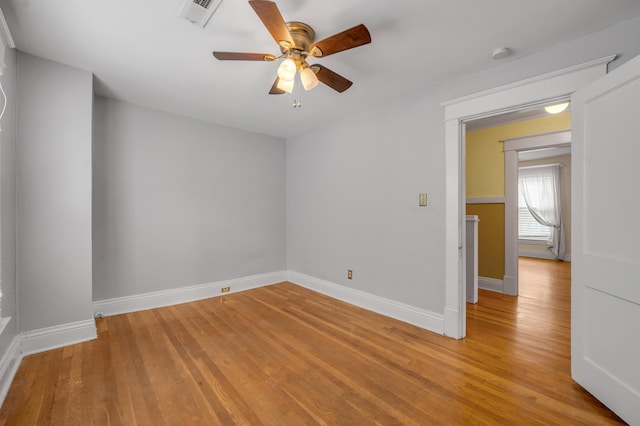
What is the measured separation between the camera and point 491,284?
405 cm

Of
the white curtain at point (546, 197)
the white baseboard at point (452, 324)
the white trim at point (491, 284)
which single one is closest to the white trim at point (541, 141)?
A: the white trim at point (491, 284)

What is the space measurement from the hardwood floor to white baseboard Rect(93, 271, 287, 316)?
155 millimetres

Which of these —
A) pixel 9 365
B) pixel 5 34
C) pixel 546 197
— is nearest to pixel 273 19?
pixel 5 34

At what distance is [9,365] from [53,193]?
1.30 m

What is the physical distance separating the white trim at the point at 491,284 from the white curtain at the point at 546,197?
4.15 meters

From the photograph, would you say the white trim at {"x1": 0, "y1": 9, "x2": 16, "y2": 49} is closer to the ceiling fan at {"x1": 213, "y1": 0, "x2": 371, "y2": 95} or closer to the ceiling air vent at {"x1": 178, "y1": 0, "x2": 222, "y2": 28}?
the ceiling air vent at {"x1": 178, "y1": 0, "x2": 222, "y2": 28}

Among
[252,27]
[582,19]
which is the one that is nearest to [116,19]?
[252,27]

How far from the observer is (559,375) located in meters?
1.94

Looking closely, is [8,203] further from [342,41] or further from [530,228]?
[530,228]

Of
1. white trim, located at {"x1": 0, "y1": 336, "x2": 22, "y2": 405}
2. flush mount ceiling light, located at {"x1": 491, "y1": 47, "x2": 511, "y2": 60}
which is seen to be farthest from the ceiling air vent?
white trim, located at {"x1": 0, "y1": 336, "x2": 22, "y2": 405}

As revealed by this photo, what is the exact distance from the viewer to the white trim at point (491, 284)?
13.0 feet

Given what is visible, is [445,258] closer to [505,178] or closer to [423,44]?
[423,44]

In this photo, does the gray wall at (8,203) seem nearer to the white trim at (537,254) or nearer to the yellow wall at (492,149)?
the yellow wall at (492,149)

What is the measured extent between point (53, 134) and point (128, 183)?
0.92 meters
